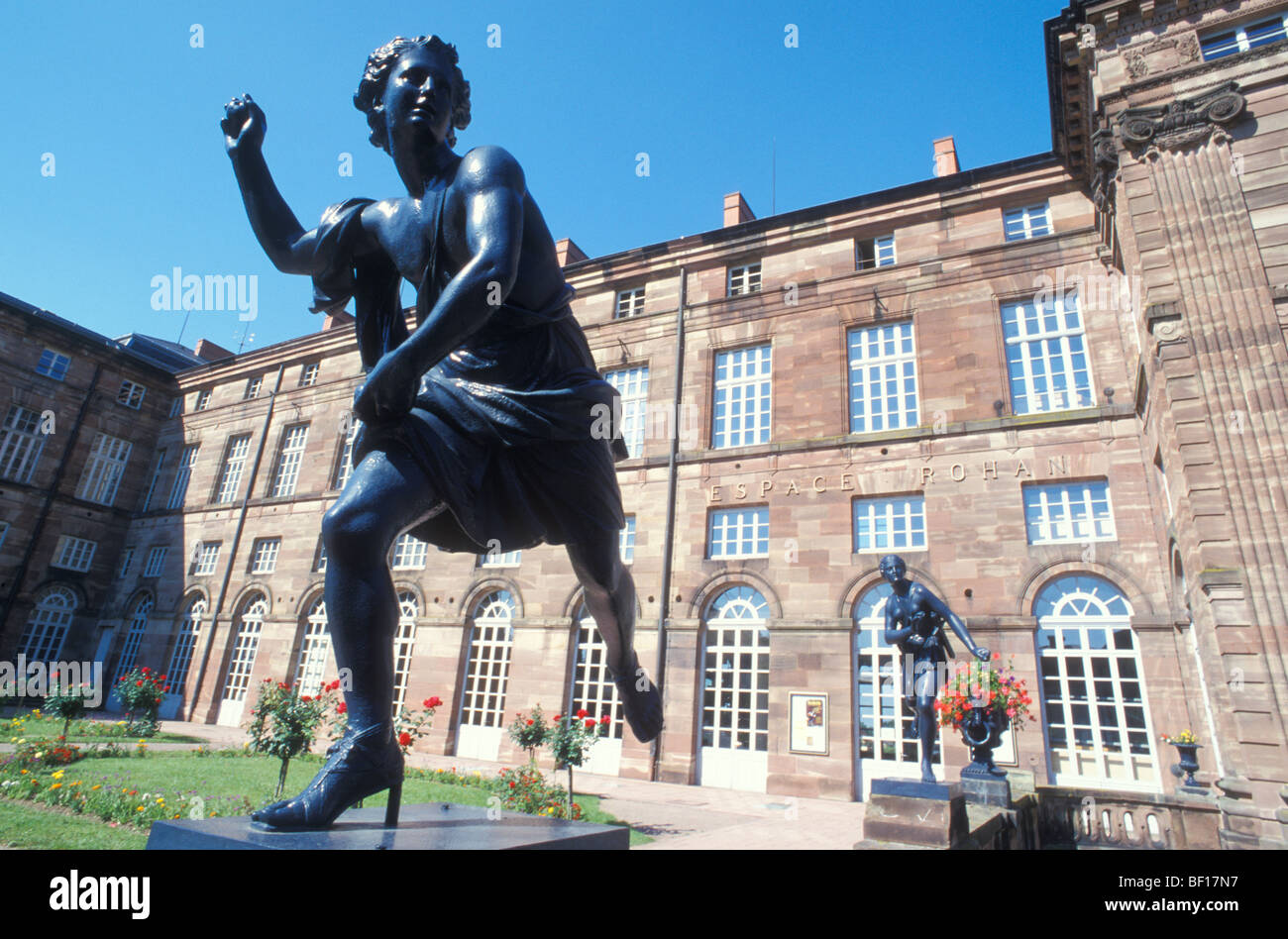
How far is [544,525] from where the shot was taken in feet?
8.54

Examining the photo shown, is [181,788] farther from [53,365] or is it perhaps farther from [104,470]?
[53,365]

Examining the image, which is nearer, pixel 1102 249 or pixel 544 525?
pixel 544 525

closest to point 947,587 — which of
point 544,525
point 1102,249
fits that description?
point 1102,249

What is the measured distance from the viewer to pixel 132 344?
37.2 m

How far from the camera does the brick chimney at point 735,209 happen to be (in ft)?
78.2

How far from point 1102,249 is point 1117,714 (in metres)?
10.2

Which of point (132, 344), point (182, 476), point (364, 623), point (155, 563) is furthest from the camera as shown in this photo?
point (132, 344)

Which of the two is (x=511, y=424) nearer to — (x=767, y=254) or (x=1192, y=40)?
(x=1192, y=40)

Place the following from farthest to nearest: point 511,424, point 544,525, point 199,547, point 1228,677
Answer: point 199,547
point 1228,677
point 544,525
point 511,424

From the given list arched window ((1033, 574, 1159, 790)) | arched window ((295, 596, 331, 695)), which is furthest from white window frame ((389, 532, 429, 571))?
arched window ((1033, 574, 1159, 790))

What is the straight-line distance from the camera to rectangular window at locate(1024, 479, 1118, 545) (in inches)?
575

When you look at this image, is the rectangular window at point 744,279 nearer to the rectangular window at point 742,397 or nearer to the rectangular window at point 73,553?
the rectangular window at point 742,397

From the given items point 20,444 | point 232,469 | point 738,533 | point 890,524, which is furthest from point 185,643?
point 890,524

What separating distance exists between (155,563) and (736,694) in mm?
26413
